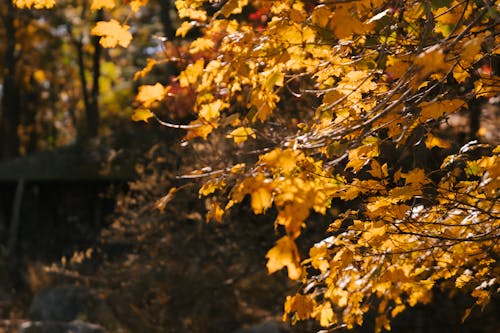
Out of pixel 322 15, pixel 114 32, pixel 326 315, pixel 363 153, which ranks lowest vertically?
pixel 326 315

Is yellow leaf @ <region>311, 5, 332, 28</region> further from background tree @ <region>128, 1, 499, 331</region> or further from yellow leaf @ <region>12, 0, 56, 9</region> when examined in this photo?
yellow leaf @ <region>12, 0, 56, 9</region>

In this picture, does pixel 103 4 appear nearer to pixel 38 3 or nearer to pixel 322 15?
pixel 38 3

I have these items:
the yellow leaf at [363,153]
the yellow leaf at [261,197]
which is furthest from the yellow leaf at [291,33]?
the yellow leaf at [261,197]

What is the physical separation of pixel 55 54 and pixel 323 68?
2811 cm

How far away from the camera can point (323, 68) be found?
408 centimetres

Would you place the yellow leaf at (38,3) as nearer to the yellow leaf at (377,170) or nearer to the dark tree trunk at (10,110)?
the yellow leaf at (377,170)

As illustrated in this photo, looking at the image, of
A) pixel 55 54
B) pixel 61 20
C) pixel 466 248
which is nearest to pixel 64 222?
pixel 61 20

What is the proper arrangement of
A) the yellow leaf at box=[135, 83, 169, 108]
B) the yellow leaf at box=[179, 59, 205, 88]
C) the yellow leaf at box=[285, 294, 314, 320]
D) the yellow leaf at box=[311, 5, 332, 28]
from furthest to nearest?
1. the yellow leaf at box=[179, 59, 205, 88]
2. the yellow leaf at box=[135, 83, 169, 108]
3. the yellow leaf at box=[285, 294, 314, 320]
4. the yellow leaf at box=[311, 5, 332, 28]

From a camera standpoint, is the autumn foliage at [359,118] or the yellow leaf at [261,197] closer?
the yellow leaf at [261,197]

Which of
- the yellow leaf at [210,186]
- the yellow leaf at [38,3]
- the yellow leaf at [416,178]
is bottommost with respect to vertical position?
the yellow leaf at [416,178]

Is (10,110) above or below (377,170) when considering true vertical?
below

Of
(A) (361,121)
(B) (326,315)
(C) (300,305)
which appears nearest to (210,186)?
(C) (300,305)

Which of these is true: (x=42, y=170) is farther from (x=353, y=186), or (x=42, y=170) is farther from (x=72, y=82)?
(x=353, y=186)

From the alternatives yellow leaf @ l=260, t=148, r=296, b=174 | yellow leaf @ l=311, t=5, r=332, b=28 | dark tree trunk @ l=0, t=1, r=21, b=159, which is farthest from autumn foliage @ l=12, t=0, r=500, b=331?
dark tree trunk @ l=0, t=1, r=21, b=159
